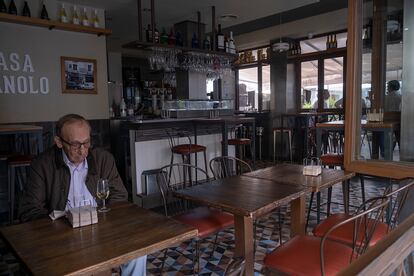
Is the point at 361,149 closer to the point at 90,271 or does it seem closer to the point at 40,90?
the point at 90,271

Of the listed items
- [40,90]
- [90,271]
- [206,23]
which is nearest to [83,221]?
[90,271]

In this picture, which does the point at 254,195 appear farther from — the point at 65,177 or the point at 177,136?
the point at 177,136

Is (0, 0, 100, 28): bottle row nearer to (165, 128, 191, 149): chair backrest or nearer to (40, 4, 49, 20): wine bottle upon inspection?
(40, 4, 49, 20): wine bottle

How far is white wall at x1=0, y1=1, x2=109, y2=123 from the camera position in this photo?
4.58m

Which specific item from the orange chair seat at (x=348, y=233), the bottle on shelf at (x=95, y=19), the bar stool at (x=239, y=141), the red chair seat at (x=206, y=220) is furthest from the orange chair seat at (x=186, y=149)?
the bottle on shelf at (x=95, y=19)

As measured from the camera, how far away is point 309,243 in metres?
1.89

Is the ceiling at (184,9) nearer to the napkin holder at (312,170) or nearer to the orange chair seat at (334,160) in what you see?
the orange chair seat at (334,160)

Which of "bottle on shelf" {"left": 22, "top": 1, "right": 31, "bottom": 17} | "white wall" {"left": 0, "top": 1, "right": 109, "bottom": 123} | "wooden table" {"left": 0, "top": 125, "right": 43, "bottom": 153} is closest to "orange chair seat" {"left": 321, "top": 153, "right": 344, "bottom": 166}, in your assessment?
"wooden table" {"left": 0, "top": 125, "right": 43, "bottom": 153}

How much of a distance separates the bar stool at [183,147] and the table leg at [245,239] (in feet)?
7.48

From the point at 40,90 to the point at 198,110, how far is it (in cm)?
243

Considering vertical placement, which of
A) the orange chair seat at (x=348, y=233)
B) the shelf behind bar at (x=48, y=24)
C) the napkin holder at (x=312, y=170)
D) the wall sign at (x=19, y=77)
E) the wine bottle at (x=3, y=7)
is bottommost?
the orange chair seat at (x=348, y=233)

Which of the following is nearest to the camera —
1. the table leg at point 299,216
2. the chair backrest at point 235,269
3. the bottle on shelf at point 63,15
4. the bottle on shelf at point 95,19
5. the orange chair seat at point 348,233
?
the chair backrest at point 235,269

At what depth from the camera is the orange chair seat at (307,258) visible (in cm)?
164

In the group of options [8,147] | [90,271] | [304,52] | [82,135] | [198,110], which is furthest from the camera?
[304,52]
